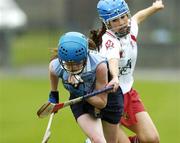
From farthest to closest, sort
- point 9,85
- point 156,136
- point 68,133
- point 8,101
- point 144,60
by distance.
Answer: point 144,60
point 9,85
point 8,101
point 68,133
point 156,136

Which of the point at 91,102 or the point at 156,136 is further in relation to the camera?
the point at 156,136

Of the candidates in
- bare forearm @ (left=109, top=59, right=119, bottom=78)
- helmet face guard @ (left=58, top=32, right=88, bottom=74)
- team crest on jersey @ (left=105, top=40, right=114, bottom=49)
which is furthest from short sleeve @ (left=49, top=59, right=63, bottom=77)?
team crest on jersey @ (left=105, top=40, right=114, bottom=49)

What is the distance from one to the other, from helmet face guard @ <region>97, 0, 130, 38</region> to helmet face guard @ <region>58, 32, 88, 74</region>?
2.68 ft

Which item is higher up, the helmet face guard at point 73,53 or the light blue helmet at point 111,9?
the light blue helmet at point 111,9

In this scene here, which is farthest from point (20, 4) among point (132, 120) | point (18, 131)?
point (132, 120)

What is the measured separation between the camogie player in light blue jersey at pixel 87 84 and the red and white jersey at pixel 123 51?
29 centimetres

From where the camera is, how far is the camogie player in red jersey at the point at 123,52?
1019 cm

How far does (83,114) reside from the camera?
392 inches

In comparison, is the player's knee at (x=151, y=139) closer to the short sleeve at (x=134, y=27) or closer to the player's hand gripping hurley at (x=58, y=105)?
the short sleeve at (x=134, y=27)

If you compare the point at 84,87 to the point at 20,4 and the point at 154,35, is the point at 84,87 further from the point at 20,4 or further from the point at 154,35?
the point at 20,4

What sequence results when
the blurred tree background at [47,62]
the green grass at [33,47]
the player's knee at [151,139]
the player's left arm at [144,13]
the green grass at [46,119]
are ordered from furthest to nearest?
the green grass at [33,47] < the blurred tree background at [47,62] < the green grass at [46,119] < the player's left arm at [144,13] < the player's knee at [151,139]

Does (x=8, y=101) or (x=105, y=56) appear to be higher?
(x=105, y=56)

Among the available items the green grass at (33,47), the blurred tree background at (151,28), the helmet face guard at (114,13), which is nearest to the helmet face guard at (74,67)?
the helmet face guard at (114,13)

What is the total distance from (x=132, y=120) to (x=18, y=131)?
240 inches
